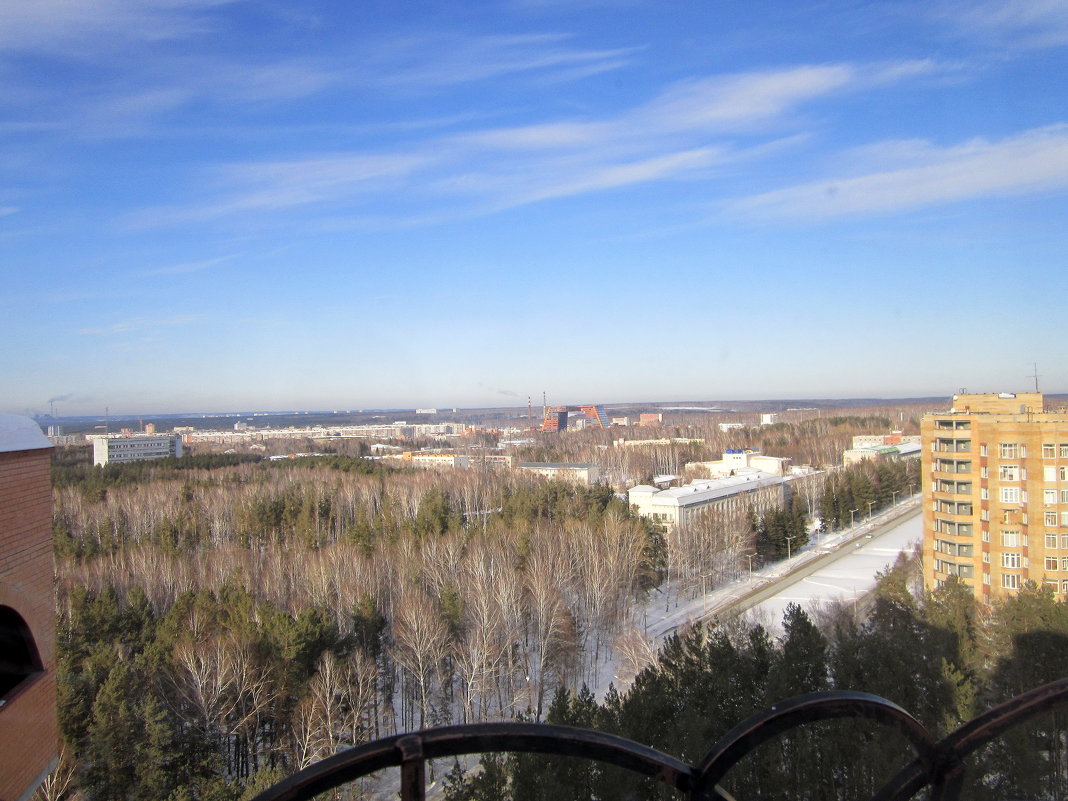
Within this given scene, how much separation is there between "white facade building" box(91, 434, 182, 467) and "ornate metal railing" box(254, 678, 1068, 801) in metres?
37.5

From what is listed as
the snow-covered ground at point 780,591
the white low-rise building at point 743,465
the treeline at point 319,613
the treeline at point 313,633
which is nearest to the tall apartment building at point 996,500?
the snow-covered ground at point 780,591

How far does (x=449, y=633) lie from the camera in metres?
9.48

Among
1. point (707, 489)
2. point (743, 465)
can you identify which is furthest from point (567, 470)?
point (707, 489)

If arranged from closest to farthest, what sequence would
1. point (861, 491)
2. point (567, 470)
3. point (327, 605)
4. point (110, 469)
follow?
point (327, 605) → point (861, 491) → point (110, 469) → point (567, 470)

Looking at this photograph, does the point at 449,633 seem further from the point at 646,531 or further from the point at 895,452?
the point at 895,452

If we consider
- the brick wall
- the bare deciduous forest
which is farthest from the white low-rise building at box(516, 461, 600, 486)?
the brick wall

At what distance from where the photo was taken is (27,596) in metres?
2.94

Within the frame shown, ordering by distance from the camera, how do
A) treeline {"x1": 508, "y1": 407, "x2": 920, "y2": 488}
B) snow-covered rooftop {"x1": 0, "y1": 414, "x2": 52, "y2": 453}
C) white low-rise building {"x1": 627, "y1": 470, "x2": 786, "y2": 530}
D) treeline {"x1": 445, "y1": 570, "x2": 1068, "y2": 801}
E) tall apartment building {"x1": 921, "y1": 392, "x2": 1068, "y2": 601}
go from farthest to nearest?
treeline {"x1": 508, "y1": 407, "x2": 920, "y2": 488} < white low-rise building {"x1": 627, "y1": 470, "x2": 786, "y2": 530} < tall apartment building {"x1": 921, "y1": 392, "x2": 1068, "y2": 601} < snow-covered rooftop {"x1": 0, "y1": 414, "x2": 52, "y2": 453} < treeline {"x1": 445, "y1": 570, "x2": 1068, "y2": 801}

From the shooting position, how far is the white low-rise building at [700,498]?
20234 mm

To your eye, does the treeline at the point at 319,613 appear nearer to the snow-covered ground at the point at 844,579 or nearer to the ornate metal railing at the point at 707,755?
the snow-covered ground at the point at 844,579

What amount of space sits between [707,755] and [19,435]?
10.0 feet

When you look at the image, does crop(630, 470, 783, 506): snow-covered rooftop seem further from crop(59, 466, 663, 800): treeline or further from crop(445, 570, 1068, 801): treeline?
crop(445, 570, 1068, 801): treeline

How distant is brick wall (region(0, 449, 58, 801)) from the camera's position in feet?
9.05

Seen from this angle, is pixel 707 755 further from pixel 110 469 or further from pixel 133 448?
pixel 133 448
